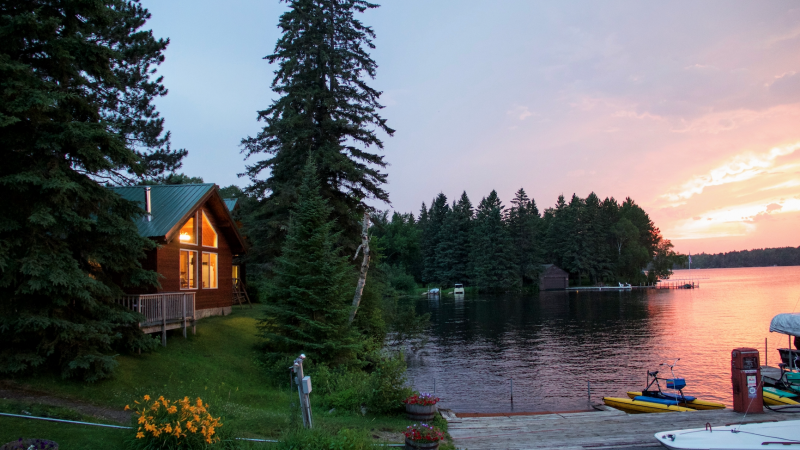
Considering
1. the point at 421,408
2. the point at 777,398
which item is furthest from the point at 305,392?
the point at 777,398

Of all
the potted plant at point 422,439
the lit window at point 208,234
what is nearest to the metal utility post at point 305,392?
the potted plant at point 422,439

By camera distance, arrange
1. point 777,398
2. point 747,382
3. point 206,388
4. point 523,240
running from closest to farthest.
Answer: point 747,382 → point 206,388 → point 777,398 → point 523,240

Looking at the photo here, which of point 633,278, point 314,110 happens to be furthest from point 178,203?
point 633,278

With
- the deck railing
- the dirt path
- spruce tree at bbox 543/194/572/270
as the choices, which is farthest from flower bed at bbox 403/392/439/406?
spruce tree at bbox 543/194/572/270

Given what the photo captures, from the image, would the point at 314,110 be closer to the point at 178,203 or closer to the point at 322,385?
the point at 178,203

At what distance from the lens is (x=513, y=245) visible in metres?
90.9

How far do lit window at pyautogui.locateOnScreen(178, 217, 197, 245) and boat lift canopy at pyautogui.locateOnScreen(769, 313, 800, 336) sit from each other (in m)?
24.5

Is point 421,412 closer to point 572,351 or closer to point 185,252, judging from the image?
point 185,252

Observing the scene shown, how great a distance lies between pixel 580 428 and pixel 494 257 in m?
80.6

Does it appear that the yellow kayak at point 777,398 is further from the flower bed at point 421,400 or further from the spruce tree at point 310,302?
the spruce tree at point 310,302

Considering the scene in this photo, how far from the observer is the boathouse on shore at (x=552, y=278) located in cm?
9612

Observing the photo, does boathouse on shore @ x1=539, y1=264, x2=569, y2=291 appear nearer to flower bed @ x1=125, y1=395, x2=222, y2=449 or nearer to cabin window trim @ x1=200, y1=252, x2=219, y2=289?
cabin window trim @ x1=200, y1=252, x2=219, y2=289

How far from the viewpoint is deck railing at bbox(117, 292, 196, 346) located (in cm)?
1662

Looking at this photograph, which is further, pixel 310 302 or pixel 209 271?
pixel 209 271
